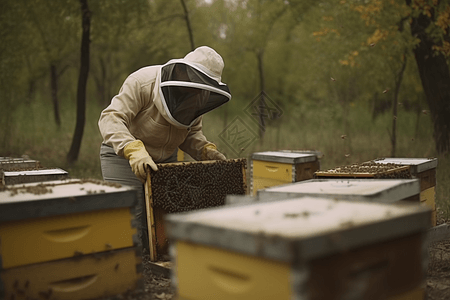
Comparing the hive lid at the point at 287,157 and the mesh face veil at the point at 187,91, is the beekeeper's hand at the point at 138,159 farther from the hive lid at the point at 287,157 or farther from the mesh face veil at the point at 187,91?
the hive lid at the point at 287,157

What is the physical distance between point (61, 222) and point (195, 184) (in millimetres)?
1370

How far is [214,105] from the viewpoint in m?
3.51

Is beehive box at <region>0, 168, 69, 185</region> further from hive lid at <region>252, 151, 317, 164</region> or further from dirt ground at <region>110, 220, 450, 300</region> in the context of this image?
hive lid at <region>252, 151, 317, 164</region>

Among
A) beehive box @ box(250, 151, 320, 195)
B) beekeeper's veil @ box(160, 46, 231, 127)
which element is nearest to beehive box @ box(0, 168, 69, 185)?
beekeeper's veil @ box(160, 46, 231, 127)

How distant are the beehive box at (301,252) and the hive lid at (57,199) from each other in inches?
23.9

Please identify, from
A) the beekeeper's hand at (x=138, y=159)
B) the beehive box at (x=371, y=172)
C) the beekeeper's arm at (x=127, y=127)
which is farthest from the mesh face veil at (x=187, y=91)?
the beehive box at (x=371, y=172)

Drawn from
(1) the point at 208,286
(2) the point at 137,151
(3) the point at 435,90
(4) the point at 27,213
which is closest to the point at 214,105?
(2) the point at 137,151

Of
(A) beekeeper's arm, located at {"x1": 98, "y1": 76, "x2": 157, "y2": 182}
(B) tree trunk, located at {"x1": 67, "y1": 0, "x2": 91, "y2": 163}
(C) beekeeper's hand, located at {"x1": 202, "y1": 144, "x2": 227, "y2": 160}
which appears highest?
(B) tree trunk, located at {"x1": 67, "y1": 0, "x2": 91, "y2": 163}

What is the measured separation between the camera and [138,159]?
3.15m

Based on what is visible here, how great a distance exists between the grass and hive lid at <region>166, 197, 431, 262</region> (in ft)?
11.3

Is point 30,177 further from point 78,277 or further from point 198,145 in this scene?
point 78,277

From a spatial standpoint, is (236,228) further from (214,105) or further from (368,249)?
(214,105)

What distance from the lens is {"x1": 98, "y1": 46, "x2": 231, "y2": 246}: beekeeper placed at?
329 centimetres

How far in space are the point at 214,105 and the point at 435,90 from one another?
6.16m
